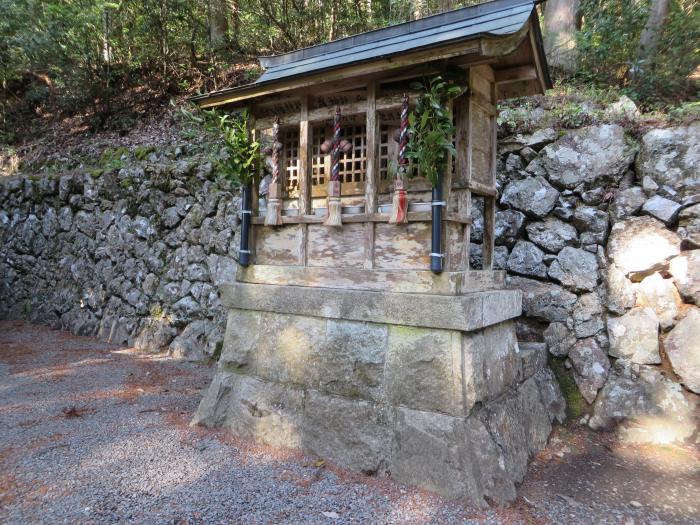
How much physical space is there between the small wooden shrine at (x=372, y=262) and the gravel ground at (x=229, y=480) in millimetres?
235

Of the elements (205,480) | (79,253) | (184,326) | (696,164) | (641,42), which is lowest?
(205,480)

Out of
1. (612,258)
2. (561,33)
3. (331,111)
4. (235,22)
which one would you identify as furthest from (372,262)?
(235,22)

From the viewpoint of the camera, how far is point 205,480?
3.28 metres

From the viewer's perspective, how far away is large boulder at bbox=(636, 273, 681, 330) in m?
4.19

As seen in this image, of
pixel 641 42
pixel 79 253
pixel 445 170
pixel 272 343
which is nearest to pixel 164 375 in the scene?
pixel 272 343

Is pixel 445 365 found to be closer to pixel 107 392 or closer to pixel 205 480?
pixel 205 480

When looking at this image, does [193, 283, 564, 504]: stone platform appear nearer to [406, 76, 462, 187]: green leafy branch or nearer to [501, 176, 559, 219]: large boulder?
[406, 76, 462, 187]: green leafy branch

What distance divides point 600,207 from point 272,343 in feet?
11.8

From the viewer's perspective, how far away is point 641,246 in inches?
171

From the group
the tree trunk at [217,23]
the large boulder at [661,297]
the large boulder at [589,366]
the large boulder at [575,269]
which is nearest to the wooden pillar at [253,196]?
the large boulder at [575,269]

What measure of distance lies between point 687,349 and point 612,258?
103 cm

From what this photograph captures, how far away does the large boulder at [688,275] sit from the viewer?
408 cm

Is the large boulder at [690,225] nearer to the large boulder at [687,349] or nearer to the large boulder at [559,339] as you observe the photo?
the large boulder at [687,349]

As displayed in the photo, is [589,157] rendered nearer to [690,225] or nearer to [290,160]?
[690,225]
